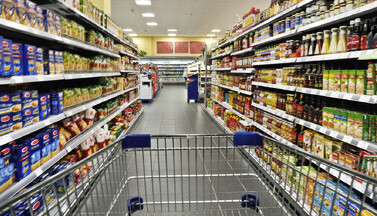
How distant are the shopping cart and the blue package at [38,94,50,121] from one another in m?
0.58

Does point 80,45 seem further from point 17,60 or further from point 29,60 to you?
point 17,60

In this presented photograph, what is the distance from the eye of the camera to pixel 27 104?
2.02 metres

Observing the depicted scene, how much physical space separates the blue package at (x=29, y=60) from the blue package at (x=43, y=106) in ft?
0.88

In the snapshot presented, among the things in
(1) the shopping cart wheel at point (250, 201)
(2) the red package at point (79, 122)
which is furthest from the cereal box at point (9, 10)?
(1) the shopping cart wheel at point (250, 201)

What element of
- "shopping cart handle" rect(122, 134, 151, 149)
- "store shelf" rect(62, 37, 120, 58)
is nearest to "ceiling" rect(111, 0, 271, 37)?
"store shelf" rect(62, 37, 120, 58)

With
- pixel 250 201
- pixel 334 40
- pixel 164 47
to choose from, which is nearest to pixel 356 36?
pixel 334 40

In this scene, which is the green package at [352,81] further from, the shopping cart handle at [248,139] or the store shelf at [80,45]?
the store shelf at [80,45]

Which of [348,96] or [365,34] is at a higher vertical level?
[365,34]

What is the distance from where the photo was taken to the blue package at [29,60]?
1972mm

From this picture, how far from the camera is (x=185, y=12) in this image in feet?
40.6

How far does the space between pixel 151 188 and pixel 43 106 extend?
150 centimetres

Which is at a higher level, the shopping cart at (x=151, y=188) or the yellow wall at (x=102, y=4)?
the yellow wall at (x=102, y=4)

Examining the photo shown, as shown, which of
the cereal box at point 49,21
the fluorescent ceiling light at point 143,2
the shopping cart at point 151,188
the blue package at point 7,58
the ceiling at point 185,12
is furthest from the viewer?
the ceiling at point 185,12

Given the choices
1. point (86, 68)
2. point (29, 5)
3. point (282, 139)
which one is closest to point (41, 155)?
point (29, 5)
